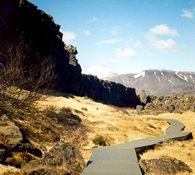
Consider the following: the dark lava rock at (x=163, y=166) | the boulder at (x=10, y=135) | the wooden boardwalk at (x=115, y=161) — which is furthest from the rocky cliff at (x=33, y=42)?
the dark lava rock at (x=163, y=166)

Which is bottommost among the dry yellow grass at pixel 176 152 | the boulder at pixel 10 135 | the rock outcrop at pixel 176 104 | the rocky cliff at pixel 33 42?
the dry yellow grass at pixel 176 152

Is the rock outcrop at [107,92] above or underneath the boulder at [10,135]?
above

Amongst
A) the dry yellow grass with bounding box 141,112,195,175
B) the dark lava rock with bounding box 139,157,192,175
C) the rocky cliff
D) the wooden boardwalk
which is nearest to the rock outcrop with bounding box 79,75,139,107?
the rocky cliff

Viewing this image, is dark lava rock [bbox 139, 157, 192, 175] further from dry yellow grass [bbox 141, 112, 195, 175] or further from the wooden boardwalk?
dry yellow grass [bbox 141, 112, 195, 175]

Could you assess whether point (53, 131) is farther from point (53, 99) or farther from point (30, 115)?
point (53, 99)

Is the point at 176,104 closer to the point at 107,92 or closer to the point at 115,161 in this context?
the point at 107,92

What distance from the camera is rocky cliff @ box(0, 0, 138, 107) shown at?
48.4m

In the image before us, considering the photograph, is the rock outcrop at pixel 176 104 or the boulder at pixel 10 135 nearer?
the boulder at pixel 10 135

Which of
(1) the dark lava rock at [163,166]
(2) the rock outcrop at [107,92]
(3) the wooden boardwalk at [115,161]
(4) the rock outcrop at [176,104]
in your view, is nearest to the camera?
(3) the wooden boardwalk at [115,161]

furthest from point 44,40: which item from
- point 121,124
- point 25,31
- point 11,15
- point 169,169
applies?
→ point 169,169

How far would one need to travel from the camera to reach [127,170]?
51.8 feet

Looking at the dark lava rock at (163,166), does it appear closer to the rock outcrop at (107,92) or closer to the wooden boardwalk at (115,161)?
the wooden boardwalk at (115,161)

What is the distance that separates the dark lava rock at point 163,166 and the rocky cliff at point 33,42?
2338cm

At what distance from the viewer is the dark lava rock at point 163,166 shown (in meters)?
19.4
